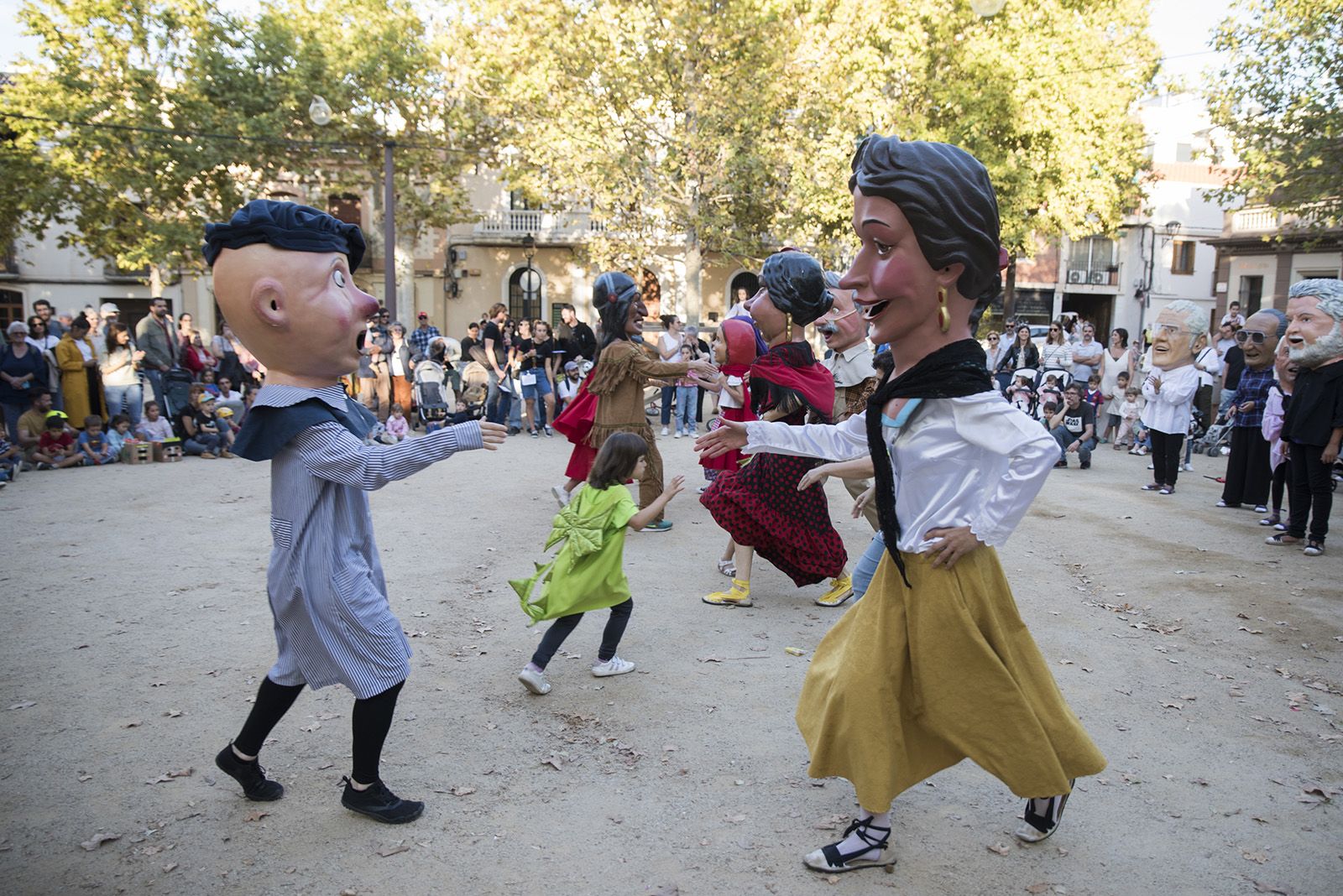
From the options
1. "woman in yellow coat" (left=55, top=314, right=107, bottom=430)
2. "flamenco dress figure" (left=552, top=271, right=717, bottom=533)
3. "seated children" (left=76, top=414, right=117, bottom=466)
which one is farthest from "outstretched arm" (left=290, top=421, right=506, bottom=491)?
"woman in yellow coat" (left=55, top=314, right=107, bottom=430)

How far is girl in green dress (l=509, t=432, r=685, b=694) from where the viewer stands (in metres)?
4.39

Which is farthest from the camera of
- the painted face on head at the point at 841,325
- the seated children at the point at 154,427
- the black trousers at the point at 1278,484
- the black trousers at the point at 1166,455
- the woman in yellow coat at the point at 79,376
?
the seated children at the point at 154,427

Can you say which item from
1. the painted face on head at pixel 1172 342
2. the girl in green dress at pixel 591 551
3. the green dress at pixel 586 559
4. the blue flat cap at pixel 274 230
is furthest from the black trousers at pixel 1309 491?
the blue flat cap at pixel 274 230

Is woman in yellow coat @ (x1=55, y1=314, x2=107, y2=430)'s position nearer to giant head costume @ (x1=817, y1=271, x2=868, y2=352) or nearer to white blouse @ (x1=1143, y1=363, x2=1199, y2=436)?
giant head costume @ (x1=817, y1=271, x2=868, y2=352)

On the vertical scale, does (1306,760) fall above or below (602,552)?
below

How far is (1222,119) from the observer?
1529 cm

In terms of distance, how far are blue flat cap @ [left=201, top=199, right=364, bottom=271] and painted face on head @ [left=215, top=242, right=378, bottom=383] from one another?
24 mm

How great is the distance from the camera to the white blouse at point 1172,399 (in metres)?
9.93

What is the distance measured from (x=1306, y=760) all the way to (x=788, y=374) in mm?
3163

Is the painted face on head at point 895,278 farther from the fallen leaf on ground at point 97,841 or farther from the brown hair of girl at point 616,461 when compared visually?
the fallen leaf on ground at point 97,841

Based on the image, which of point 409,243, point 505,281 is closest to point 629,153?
point 409,243

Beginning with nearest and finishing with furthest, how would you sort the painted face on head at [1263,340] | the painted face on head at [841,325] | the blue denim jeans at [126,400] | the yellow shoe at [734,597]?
the painted face on head at [841,325]
the yellow shoe at [734,597]
the painted face on head at [1263,340]
the blue denim jeans at [126,400]

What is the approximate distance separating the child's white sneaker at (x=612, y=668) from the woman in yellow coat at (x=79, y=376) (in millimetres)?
9674

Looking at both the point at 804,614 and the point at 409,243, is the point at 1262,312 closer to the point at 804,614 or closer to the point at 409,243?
the point at 804,614
